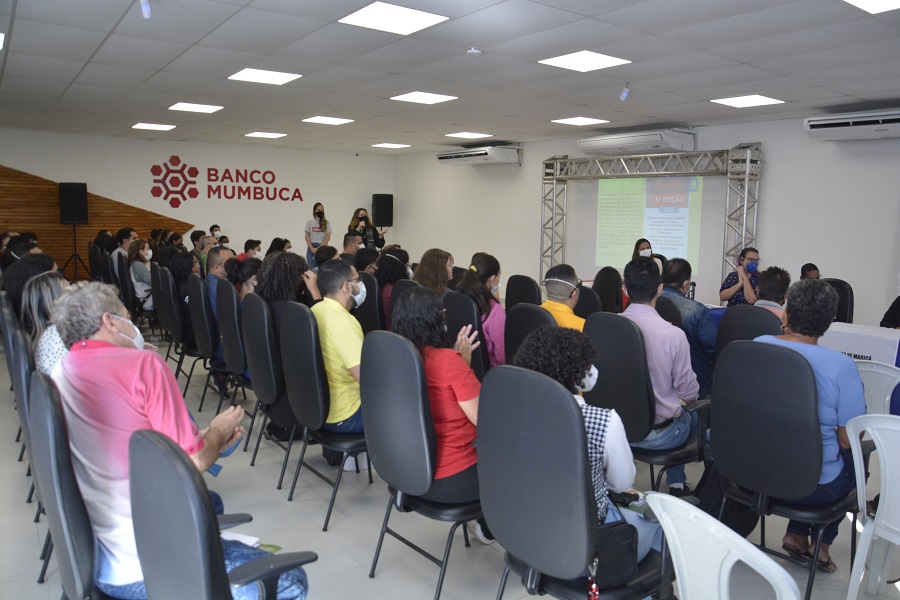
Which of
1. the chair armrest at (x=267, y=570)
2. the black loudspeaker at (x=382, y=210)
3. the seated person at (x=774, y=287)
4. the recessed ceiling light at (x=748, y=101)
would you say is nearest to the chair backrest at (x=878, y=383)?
the seated person at (x=774, y=287)

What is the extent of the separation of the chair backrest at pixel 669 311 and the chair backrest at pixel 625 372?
0.97 m

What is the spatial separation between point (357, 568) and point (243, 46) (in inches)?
165

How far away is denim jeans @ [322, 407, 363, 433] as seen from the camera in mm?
3115

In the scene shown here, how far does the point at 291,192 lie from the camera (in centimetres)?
1362

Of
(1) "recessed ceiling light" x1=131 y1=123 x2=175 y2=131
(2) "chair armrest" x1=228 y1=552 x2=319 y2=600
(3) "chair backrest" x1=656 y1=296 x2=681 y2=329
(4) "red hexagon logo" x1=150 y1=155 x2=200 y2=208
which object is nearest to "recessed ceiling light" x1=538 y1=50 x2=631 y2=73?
(3) "chair backrest" x1=656 y1=296 x2=681 y2=329

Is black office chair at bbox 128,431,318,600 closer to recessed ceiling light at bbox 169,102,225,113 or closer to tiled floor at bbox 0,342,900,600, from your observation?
tiled floor at bbox 0,342,900,600

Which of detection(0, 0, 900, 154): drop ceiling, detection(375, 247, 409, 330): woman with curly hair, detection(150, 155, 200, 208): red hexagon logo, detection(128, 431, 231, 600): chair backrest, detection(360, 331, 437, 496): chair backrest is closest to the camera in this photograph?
detection(128, 431, 231, 600): chair backrest

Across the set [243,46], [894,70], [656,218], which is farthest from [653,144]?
[243,46]

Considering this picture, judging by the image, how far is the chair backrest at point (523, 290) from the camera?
503cm

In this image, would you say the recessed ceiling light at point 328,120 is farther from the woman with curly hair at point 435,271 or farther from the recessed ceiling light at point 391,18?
the woman with curly hair at point 435,271

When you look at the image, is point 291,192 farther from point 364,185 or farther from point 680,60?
point 680,60

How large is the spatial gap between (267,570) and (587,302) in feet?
11.3

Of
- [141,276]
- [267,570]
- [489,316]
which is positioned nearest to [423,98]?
[141,276]

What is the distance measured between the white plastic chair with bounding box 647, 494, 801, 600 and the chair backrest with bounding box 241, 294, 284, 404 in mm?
2360
